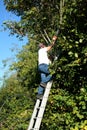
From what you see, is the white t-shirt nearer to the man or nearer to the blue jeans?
the man

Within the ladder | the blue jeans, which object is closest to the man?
the blue jeans

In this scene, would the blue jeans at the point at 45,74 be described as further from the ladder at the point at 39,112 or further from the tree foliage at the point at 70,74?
the tree foliage at the point at 70,74

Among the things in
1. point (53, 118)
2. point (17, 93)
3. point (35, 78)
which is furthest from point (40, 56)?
point (17, 93)

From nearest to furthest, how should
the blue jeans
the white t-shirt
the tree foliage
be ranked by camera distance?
the tree foliage
the blue jeans
the white t-shirt

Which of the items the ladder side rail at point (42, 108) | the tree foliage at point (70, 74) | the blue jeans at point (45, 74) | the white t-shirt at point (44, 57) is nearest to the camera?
the tree foliage at point (70, 74)

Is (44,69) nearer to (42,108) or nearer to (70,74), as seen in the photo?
(70,74)

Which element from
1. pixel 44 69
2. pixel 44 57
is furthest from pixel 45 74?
pixel 44 57

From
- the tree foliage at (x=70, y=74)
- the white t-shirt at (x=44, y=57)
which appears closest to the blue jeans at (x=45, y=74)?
the white t-shirt at (x=44, y=57)

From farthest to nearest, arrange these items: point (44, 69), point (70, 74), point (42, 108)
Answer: point (44, 69)
point (42, 108)
point (70, 74)

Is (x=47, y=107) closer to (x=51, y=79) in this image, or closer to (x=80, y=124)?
(x=51, y=79)

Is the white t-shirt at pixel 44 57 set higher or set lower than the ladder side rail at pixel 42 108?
higher

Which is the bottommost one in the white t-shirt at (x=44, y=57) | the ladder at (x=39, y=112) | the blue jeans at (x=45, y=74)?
the ladder at (x=39, y=112)

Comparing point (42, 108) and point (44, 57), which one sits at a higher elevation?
point (44, 57)

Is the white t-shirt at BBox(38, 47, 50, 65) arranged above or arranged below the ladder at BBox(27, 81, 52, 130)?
above
